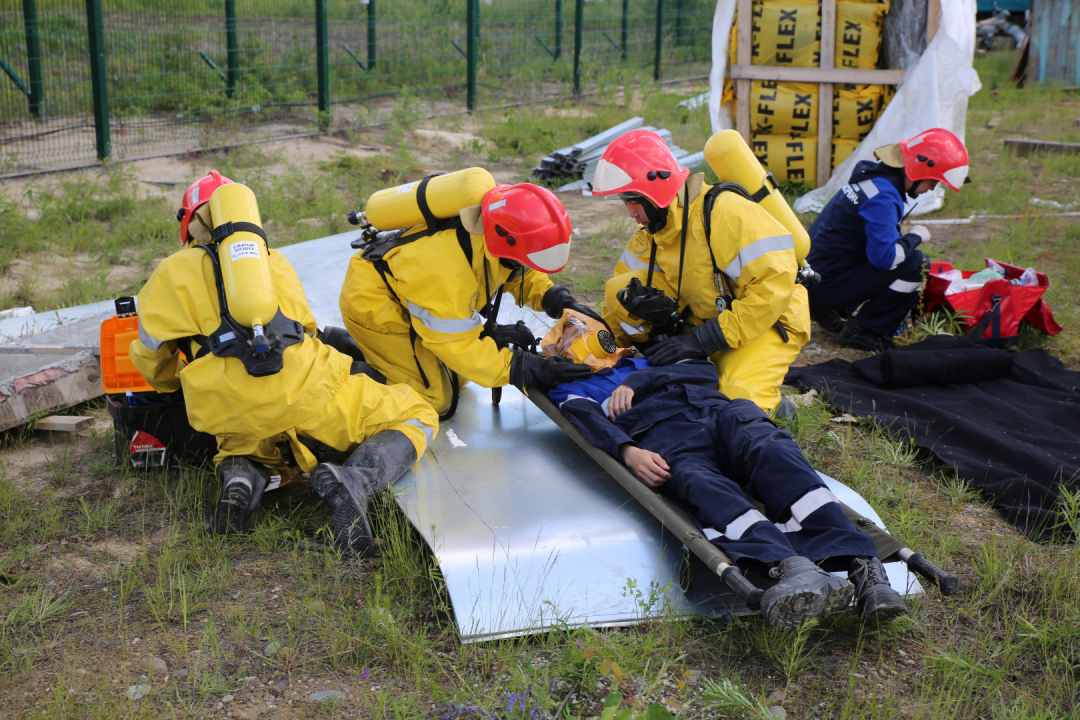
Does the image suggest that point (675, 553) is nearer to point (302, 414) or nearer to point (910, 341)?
point (302, 414)

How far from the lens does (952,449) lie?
3738mm

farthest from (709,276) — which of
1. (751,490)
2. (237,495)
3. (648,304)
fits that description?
(237,495)

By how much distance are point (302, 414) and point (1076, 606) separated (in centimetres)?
267

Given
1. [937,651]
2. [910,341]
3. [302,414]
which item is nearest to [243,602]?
[302,414]

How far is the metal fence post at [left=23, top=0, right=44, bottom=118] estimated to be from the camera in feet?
25.1

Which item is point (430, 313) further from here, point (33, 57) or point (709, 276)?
point (33, 57)

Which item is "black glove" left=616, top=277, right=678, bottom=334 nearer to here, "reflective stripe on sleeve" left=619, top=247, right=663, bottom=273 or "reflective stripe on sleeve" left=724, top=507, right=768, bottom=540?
"reflective stripe on sleeve" left=619, top=247, right=663, bottom=273

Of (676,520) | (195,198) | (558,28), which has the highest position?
(558,28)

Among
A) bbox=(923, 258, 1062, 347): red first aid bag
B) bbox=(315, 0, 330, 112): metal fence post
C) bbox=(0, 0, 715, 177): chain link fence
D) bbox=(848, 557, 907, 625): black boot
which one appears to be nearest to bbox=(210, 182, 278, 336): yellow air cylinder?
bbox=(848, 557, 907, 625): black boot

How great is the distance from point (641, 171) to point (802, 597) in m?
1.89

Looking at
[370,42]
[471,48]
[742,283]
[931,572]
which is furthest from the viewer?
[471,48]

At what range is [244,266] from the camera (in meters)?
2.74

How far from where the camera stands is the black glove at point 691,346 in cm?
354

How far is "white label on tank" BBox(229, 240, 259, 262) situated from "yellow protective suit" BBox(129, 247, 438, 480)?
0.54 ft
